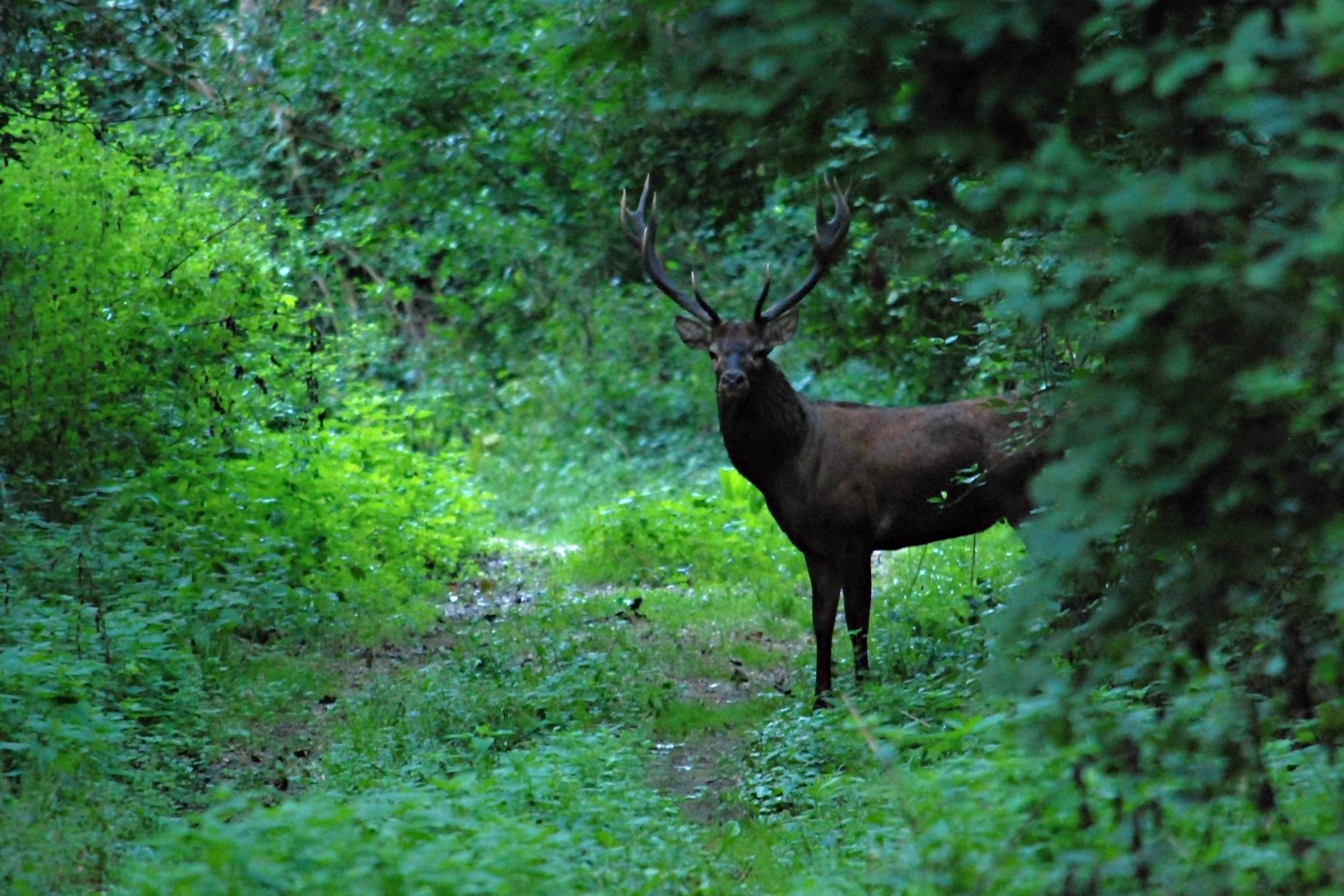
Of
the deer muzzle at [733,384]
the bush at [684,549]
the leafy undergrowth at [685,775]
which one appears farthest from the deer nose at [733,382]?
the bush at [684,549]

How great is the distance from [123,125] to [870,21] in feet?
29.1

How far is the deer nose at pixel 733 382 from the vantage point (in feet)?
31.6

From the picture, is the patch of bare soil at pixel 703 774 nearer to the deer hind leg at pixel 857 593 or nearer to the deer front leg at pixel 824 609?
the deer front leg at pixel 824 609

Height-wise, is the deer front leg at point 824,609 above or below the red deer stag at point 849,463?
below

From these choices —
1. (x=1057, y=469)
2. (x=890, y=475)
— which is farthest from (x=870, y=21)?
(x=890, y=475)

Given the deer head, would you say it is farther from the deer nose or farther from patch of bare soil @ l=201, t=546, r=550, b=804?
patch of bare soil @ l=201, t=546, r=550, b=804

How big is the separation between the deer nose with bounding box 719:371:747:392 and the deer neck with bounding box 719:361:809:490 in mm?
135

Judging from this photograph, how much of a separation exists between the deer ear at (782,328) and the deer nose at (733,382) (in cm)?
42

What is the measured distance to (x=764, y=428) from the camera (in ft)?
32.3

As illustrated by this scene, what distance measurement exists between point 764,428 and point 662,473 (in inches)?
355

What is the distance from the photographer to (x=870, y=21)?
139 inches

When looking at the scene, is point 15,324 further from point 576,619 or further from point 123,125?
point 576,619

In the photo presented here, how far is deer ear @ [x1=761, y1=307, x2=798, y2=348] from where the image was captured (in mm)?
10031

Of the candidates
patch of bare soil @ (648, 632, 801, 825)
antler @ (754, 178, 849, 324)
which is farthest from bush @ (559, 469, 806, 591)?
antler @ (754, 178, 849, 324)
